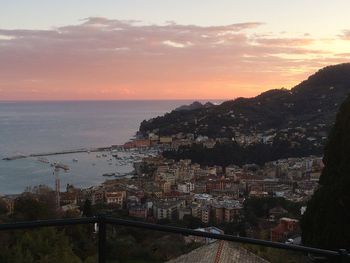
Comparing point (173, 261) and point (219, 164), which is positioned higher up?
point (173, 261)

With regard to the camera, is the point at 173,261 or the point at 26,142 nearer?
the point at 173,261

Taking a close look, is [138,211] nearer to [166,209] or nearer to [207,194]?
[166,209]

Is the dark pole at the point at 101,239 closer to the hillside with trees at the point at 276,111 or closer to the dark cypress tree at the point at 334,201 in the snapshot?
the dark cypress tree at the point at 334,201

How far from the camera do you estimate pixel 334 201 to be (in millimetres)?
10414

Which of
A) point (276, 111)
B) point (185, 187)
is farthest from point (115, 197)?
point (276, 111)

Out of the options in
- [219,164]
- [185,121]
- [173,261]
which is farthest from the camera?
[185,121]

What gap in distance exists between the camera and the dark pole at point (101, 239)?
191 centimetres

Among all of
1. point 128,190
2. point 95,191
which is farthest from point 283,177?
point 95,191

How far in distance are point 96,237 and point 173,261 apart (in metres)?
4.72

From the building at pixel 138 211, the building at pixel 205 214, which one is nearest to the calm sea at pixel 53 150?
the building at pixel 138 211

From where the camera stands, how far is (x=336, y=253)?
6.93 feet

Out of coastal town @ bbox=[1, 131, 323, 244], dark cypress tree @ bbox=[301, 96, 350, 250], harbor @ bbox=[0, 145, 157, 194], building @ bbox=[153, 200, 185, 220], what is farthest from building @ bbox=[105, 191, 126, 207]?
dark cypress tree @ bbox=[301, 96, 350, 250]

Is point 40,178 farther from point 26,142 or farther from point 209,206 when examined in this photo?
point 26,142

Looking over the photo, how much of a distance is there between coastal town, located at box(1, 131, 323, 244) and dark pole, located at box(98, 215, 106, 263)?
9.83m
